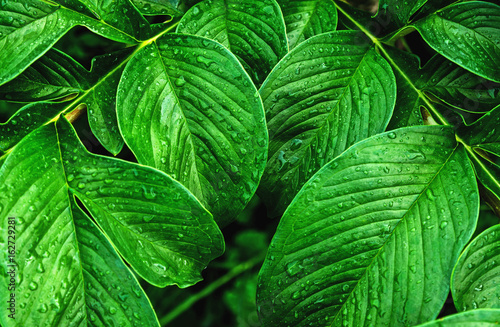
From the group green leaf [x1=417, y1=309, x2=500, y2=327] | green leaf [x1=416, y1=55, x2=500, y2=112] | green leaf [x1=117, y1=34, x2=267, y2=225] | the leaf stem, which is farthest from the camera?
the leaf stem

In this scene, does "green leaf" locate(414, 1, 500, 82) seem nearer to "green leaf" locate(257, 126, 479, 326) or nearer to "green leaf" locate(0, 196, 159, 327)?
"green leaf" locate(257, 126, 479, 326)

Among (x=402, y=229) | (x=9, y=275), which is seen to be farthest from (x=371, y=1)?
(x=9, y=275)

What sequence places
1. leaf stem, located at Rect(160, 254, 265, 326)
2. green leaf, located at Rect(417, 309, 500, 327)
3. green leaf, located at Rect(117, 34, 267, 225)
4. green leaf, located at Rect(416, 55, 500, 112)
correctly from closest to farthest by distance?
green leaf, located at Rect(417, 309, 500, 327) < green leaf, located at Rect(117, 34, 267, 225) < green leaf, located at Rect(416, 55, 500, 112) < leaf stem, located at Rect(160, 254, 265, 326)

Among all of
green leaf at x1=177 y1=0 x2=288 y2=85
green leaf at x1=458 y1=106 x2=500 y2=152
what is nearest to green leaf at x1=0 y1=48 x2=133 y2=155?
green leaf at x1=177 y1=0 x2=288 y2=85

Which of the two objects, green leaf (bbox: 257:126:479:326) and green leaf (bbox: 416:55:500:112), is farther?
green leaf (bbox: 416:55:500:112)

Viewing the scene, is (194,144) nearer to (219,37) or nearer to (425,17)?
(219,37)
